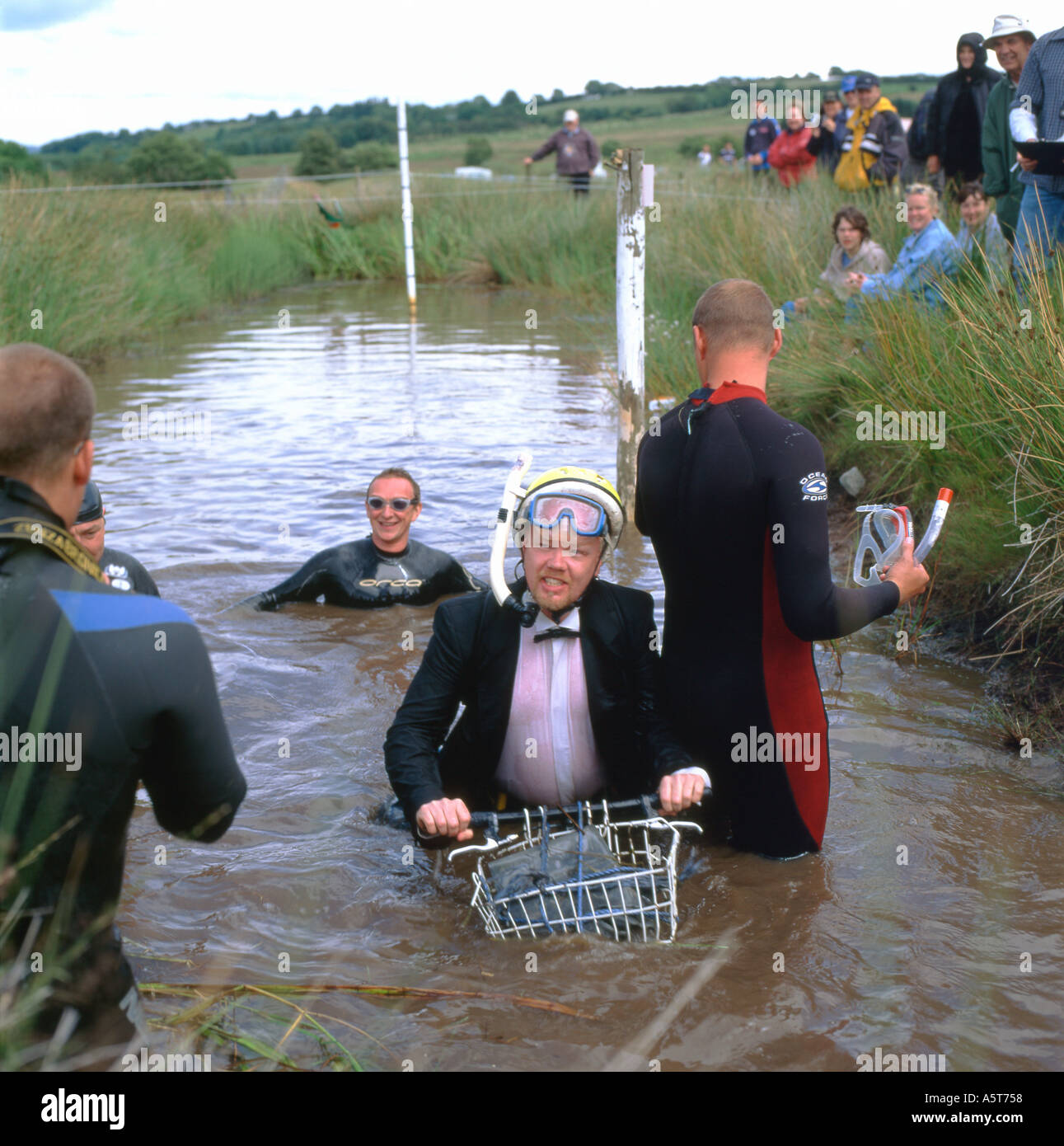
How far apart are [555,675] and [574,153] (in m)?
20.4

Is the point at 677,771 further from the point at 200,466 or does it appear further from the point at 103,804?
the point at 200,466

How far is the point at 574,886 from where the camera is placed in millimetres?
3699

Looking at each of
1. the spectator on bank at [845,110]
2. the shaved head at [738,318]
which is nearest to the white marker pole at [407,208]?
the spectator on bank at [845,110]

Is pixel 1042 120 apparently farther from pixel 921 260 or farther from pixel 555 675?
pixel 555 675

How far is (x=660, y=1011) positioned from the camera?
3594 millimetres

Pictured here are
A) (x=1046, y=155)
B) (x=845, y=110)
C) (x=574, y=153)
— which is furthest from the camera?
(x=574, y=153)

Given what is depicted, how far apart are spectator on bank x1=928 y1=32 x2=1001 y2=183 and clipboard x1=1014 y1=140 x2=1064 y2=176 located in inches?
146

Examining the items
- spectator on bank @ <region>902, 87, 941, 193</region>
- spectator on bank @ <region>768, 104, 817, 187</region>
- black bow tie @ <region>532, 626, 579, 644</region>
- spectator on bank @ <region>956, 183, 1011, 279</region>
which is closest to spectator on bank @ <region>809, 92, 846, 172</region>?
spectator on bank @ <region>768, 104, 817, 187</region>

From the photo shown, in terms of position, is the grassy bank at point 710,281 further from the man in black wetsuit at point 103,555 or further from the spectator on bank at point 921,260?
the man in black wetsuit at point 103,555

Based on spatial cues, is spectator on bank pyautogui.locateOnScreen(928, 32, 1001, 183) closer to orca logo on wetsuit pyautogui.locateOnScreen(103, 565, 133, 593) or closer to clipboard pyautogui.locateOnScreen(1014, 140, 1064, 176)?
clipboard pyautogui.locateOnScreen(1014, 140, 1064, 176)

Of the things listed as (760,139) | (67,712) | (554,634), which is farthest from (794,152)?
(67,712)

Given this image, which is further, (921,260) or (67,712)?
(921,260)

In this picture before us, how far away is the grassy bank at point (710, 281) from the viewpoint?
238 inches
